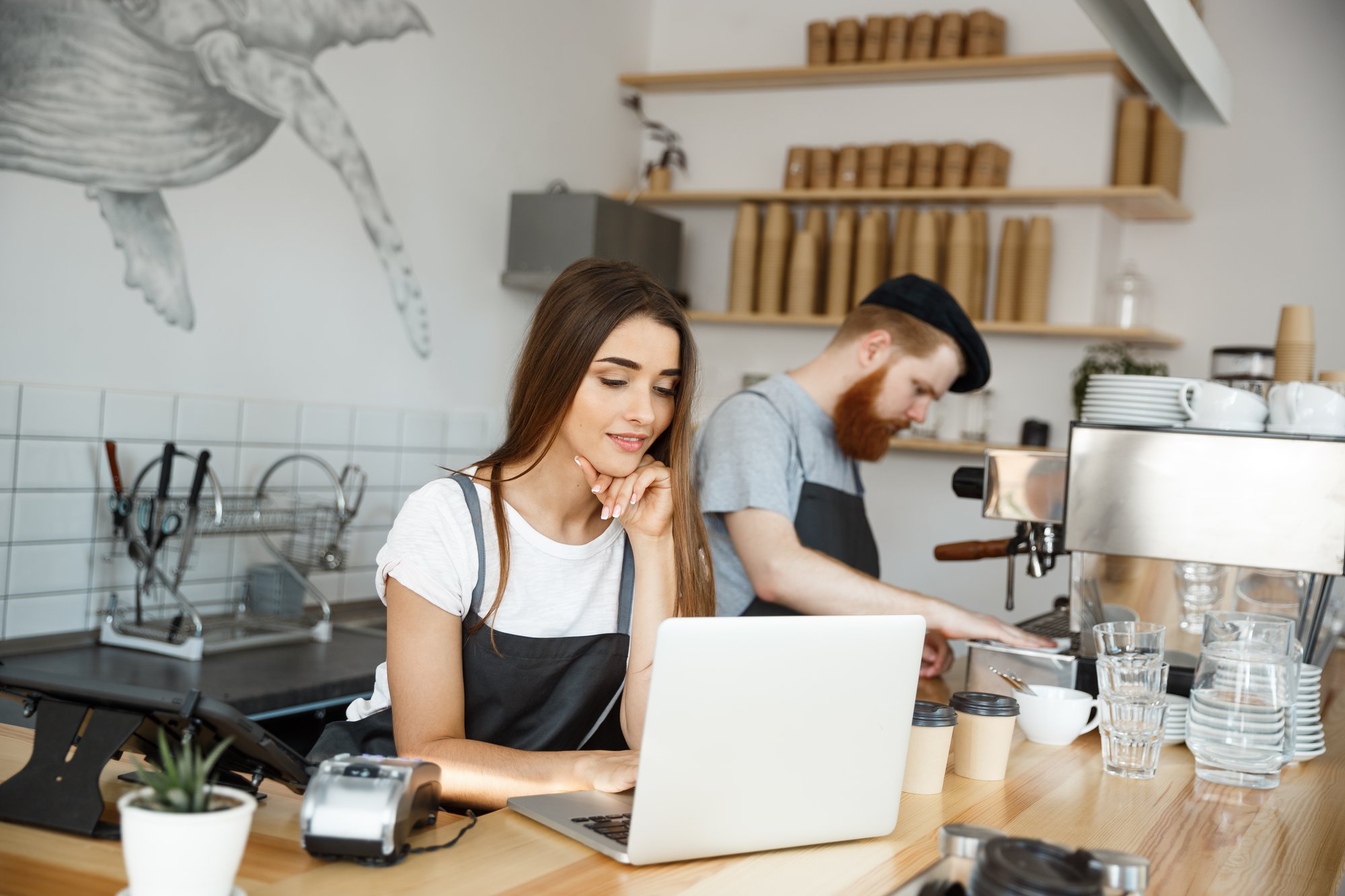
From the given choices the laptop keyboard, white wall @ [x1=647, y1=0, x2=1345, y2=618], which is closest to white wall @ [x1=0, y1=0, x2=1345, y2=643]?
white wall @ [x1=647, y1=0, x2=1345, y2=618]

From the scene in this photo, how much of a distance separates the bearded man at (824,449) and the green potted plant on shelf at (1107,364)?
1.22 meters

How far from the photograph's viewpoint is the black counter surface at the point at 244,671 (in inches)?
90.1

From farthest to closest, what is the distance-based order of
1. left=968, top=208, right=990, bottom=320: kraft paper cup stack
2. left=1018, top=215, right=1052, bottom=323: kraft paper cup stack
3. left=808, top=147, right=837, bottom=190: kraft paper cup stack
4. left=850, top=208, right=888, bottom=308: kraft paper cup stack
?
left=808, top=147, right=837, bottom=190: kraft paper cup stack → left=850, top=208, right=888, bottom=308: kraft paper cup stack → left=968, top=208, right=990, bottom=320: kraft paper cup stack → left=1018, top=215, right=1052, bottom=323: kraft paper cup stack

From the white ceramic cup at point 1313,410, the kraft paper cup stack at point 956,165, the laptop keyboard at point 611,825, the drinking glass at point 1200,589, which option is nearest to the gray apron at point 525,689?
the laptop keyboard at point 611,825

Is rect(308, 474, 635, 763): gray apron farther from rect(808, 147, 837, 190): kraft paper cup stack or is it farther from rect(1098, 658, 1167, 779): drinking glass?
rect(808, 147, 837, 190): kraft paper cup stack

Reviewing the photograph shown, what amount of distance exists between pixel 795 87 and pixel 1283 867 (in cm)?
342

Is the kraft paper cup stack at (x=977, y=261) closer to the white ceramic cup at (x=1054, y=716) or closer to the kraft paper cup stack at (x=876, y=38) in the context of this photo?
the kraft paper cup stack at (x=876, y=38)

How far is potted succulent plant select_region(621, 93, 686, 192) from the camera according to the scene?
4.32 meters

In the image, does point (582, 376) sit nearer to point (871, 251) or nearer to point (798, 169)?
point (871, 251)

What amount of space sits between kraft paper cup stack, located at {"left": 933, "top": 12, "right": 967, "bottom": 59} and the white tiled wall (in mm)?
2064

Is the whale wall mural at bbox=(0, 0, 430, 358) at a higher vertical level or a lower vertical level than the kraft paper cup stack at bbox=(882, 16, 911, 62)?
lower

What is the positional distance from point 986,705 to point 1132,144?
2.70 metres

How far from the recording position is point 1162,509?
67.9 inches

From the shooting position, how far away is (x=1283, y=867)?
125 centimetres
